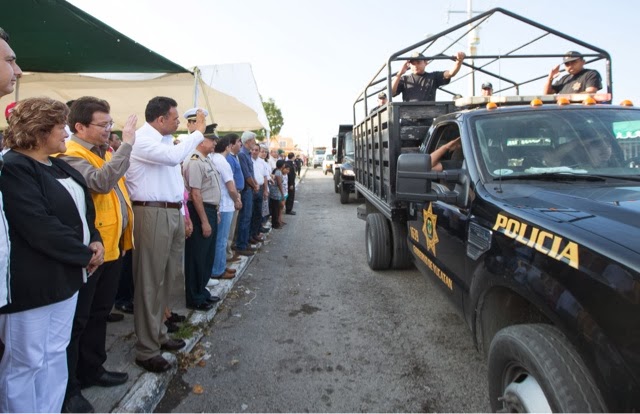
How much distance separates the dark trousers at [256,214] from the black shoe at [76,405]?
195 inches

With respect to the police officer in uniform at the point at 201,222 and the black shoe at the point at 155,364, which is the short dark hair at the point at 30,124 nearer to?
the black shoe at the point at 155,364

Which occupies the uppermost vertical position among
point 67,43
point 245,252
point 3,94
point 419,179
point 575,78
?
point 67,43

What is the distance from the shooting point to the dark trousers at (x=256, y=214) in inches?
283

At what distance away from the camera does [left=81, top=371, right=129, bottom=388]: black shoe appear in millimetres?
2568

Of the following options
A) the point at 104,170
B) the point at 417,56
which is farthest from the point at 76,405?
the point at 417,56

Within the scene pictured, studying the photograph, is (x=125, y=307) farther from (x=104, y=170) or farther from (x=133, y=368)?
(x=104, y=170)

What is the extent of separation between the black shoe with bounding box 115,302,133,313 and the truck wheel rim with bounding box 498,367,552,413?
3382mm

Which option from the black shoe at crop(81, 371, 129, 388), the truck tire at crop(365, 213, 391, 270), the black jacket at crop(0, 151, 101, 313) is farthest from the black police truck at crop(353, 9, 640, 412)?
the black shoe at crop(81, 371, 129, 388)

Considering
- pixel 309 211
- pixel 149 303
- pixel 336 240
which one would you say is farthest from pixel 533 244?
pixel 309 211

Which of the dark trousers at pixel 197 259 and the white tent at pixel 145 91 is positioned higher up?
the white tent at pixel 145 91

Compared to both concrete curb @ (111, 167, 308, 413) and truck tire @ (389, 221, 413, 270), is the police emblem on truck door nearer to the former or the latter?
truck tire @ (389, 221, 413, 270)

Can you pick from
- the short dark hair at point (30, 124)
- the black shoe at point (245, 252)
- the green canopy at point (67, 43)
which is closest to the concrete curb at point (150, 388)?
the short dark hair at point (30, 124)

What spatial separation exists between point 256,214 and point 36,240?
18.1 ft

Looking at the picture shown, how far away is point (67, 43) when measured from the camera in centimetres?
415
